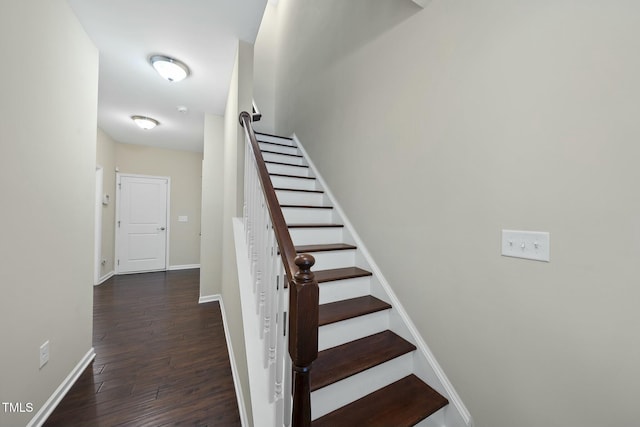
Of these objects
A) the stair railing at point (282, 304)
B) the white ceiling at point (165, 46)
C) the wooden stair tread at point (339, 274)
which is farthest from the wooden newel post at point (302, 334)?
the white ceiling at point (165, 46)

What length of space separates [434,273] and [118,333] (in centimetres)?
312

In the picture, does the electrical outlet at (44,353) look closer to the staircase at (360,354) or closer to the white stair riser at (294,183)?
the staircase at (360,354)

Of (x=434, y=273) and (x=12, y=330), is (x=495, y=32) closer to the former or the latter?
(x=434, y=273)

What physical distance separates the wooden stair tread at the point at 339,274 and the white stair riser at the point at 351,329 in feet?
0.97

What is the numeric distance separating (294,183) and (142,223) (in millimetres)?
→ 4077

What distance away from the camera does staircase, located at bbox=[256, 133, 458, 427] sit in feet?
4.02

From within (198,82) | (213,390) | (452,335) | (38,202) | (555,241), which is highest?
(198,82)

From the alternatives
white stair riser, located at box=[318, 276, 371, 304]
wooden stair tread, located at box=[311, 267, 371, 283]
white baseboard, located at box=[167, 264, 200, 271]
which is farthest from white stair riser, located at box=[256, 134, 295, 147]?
white baseboard, located at box=[167, 264, 200, 271]

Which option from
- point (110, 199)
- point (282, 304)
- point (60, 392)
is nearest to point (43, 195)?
point (60, 392)

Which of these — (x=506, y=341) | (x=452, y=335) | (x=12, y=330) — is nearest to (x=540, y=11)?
(x=506, y=341)

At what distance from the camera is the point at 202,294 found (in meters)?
3.40

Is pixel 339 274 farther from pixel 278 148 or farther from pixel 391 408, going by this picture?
pixel 278 148

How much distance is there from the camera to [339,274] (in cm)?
186

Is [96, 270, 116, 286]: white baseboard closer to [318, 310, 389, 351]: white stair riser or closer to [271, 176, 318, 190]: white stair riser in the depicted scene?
[271, 176, 318, 190]: white stair riser
